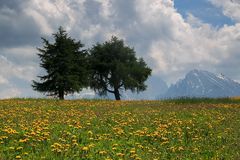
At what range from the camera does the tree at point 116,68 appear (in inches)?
2571

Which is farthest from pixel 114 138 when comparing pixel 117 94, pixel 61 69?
pixel 117 94

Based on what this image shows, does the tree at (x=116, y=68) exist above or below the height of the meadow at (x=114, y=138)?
above

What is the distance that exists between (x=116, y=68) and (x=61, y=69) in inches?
500

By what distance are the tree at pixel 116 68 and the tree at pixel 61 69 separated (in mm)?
8954

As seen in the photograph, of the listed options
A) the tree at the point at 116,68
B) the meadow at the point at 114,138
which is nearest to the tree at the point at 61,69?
the tree at the point at 116,68

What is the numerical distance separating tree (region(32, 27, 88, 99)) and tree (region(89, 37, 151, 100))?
8954mm

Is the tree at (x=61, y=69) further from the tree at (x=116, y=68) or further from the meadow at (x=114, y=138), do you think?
the meadow at (x=114, y=138)

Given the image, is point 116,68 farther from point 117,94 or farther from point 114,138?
point 114,138

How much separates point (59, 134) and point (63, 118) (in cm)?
457

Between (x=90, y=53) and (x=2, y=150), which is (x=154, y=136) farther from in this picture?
(x=90, y=53)

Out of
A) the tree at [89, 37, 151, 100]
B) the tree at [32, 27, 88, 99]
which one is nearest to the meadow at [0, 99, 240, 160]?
the tree at [32, 27, 88, 99]

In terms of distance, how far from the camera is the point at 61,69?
5450cm

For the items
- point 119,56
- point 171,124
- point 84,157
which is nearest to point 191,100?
point 171,124

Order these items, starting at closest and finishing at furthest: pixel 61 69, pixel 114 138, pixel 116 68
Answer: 1. pixel 114 138
2. pixel 61 69
3. pixel 116 68
